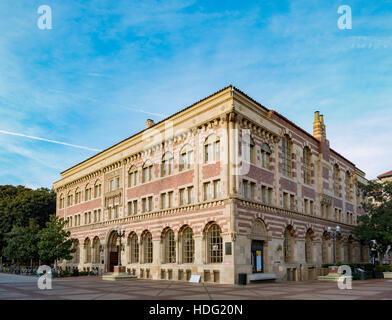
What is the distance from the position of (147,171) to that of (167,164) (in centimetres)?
393

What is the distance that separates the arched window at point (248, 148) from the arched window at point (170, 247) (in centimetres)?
1056

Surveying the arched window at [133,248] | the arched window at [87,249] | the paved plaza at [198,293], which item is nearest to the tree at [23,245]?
the arched window at [87,249]

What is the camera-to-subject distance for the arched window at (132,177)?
44.7 meters

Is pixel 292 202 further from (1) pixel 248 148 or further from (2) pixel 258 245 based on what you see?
(1) pixel 248 148

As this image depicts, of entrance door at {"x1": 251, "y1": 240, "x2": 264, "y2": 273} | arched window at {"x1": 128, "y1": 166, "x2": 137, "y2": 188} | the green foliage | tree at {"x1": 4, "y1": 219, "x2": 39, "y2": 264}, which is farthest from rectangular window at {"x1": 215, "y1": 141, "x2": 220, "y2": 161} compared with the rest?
the green foliage

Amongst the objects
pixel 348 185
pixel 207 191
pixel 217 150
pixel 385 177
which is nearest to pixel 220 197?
pixel 207 191

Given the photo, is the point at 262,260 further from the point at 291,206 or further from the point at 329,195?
the point at 329,195

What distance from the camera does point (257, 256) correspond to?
110 ft

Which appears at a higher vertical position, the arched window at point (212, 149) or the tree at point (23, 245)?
the arched window at point (212, 149)

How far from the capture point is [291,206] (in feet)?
129

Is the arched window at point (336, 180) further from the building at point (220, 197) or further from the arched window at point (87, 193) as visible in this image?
the arched window at point (87, 193)

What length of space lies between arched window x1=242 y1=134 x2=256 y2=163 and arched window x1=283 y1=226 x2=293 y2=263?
902cm
